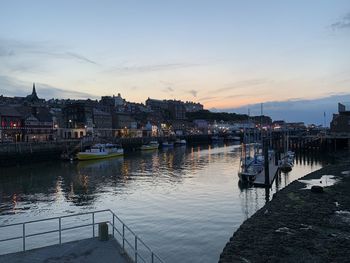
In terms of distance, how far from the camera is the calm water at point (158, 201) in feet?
71.5

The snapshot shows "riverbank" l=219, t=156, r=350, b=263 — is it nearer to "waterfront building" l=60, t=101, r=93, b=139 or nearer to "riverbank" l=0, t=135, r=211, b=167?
"riverbank" l=0, t=135, r=211, b=167

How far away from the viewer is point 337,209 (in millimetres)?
24922

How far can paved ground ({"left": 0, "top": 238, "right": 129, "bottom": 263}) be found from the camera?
1199 centimetres

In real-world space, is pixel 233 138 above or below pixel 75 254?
above

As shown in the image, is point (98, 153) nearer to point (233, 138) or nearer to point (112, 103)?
point (112, 103)

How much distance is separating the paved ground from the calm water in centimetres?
623

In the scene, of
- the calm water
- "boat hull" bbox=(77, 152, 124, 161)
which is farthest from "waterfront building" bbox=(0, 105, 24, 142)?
the calm water

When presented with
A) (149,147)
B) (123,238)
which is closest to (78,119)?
(149,147)

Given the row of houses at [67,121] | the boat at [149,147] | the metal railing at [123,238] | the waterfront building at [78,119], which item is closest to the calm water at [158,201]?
the metal railing at [123,238]

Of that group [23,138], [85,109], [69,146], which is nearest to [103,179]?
[69,146]

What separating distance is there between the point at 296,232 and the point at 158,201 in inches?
598

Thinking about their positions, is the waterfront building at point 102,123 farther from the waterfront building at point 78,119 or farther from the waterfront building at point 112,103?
the waterfront building at point 112,103

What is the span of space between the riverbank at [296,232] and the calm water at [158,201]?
5.49 feet

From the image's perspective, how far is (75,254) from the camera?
12.5m
